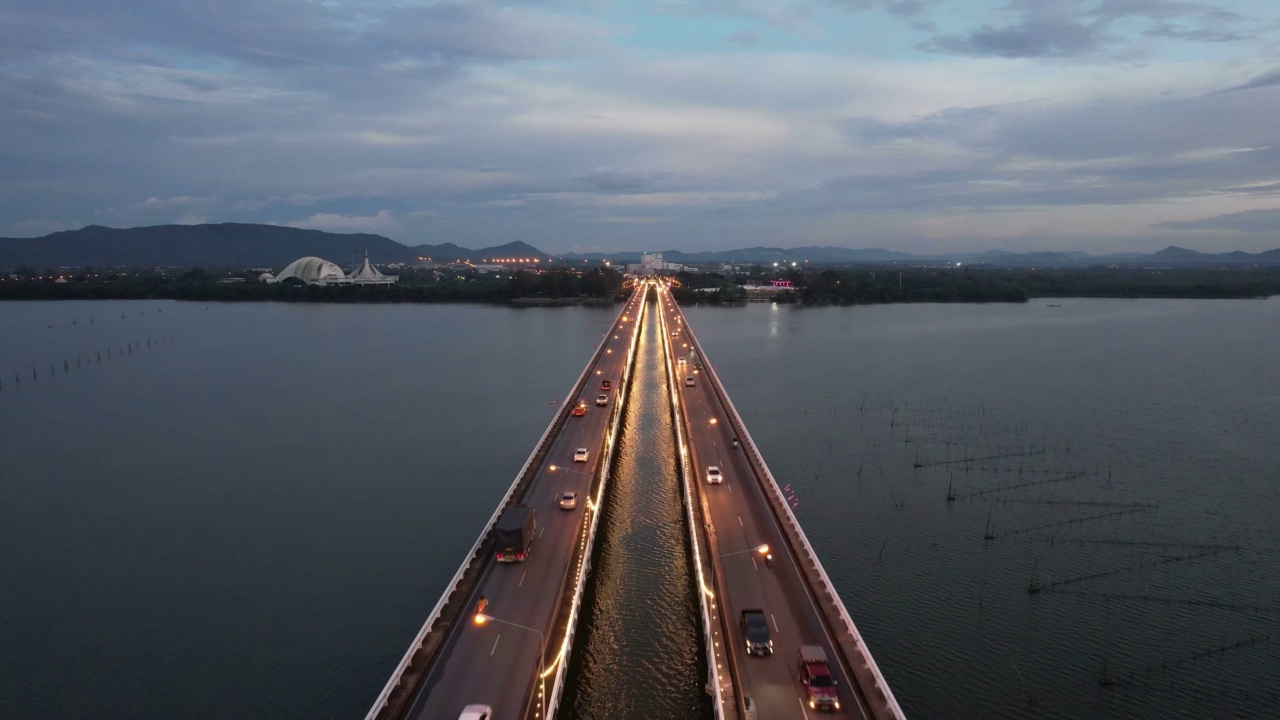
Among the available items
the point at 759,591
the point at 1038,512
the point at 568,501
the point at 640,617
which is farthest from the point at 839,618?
the point at 1038,512

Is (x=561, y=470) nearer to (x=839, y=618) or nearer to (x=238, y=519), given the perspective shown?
(x=238, y=519)

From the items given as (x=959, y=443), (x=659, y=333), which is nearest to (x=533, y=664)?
(x=959, y=443)

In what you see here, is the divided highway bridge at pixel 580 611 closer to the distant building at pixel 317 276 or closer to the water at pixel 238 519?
the water at pixel 238 519

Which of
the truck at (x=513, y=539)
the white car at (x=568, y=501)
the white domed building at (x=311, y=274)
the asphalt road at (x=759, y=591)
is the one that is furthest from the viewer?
the white domed building at (x=311, y=274)

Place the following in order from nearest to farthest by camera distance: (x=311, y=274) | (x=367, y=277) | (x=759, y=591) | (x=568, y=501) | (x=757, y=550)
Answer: (x=759, y=591)
(x=757, y=550)
(x=568, y=501)
(x=311, y=274)
(x=367, y=277)

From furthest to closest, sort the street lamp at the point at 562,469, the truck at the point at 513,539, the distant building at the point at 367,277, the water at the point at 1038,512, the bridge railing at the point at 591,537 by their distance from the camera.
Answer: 1. the distant building at the point at 367,277
2. the street lamp at the point at 562,469
3. the truck at the point at 513,539
4. the water at the point at 1038,512
5. the bridge railing at the point at 591,537

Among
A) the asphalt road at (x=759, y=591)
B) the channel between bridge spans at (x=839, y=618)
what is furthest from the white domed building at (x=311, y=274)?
the channel between bridge spans at (x=839, y=618)
